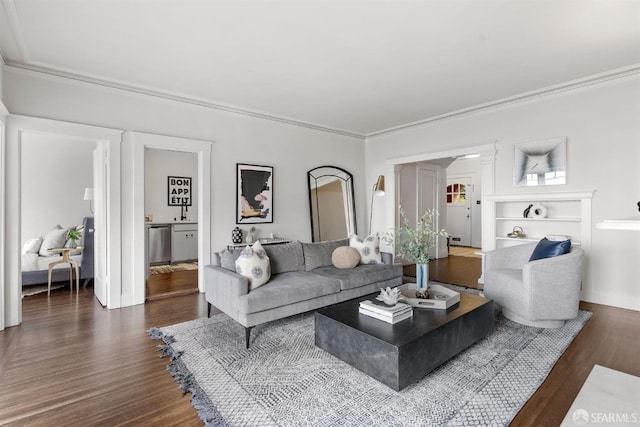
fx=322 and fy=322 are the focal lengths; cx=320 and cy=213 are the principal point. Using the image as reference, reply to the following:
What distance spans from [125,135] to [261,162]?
1.92 metres

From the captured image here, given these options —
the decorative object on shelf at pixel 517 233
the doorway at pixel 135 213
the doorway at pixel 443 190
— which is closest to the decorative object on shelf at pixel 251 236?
the doorway at pixel 135 213

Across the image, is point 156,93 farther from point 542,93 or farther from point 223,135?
point 542,93

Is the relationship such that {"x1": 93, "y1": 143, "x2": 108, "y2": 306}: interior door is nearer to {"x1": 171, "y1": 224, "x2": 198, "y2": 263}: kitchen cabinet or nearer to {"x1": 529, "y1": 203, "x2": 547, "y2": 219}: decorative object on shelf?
{"x1": 171, "y1": 224, "x2": 198, "y2": 263}: kitchen cabinet

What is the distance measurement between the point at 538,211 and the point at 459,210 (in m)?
5.54

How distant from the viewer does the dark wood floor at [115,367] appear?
1858 mm

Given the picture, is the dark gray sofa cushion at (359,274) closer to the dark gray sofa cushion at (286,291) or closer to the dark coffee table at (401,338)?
the dark gray sofa cushion at (286,291)

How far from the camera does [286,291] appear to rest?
3018mm

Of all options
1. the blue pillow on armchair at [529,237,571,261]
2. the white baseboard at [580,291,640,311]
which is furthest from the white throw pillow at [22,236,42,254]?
the white baseboard at [580,291,640,311]

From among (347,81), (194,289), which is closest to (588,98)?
(347,81)

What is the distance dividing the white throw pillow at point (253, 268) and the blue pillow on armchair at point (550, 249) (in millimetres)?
2864

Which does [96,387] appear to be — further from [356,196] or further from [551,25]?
[356,196]

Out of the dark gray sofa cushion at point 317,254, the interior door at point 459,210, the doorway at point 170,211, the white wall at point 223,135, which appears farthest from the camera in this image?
the interior door at point 459,210

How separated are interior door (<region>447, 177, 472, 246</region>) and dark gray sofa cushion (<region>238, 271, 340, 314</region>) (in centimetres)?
710

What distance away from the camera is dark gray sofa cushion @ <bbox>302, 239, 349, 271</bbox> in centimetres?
396
